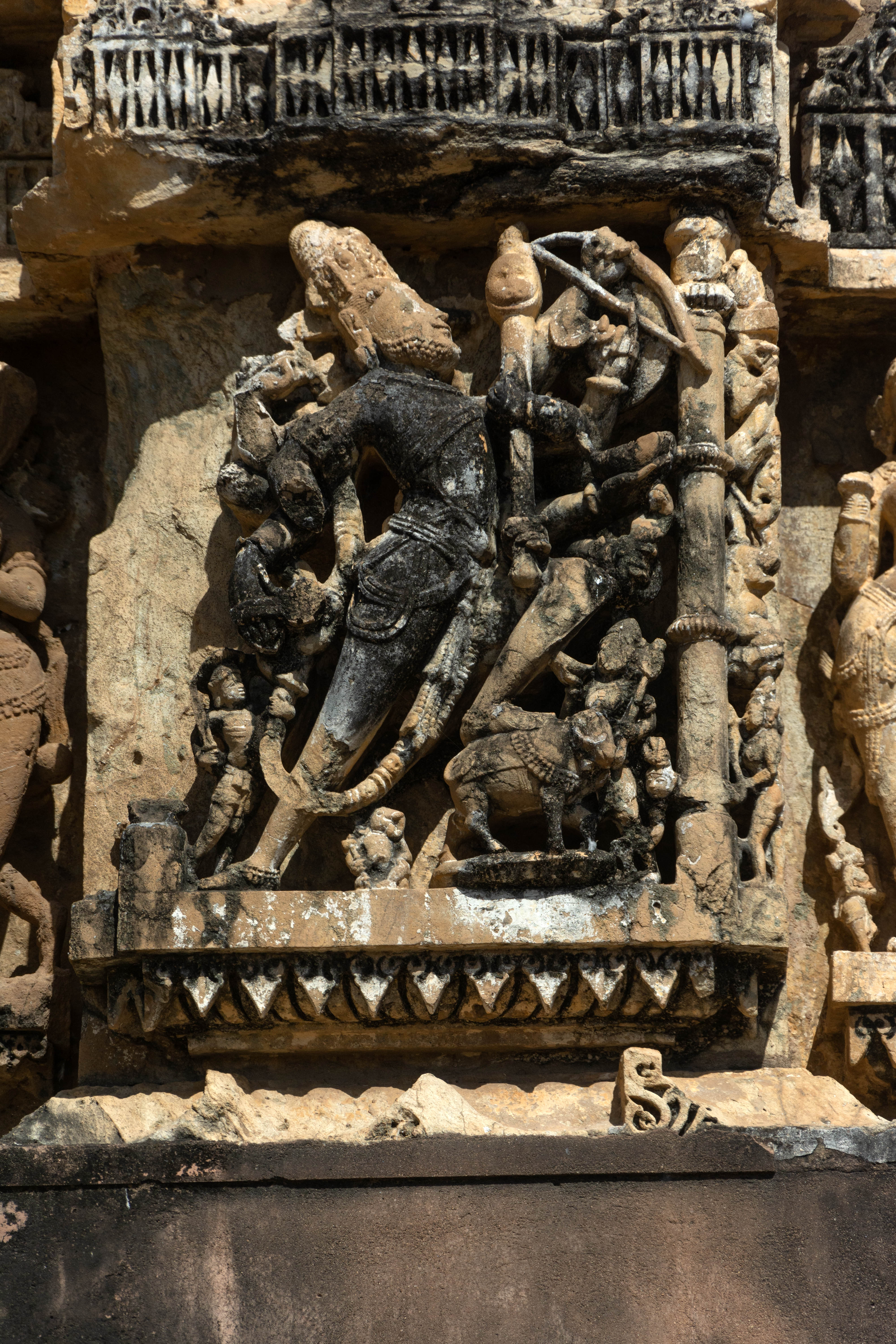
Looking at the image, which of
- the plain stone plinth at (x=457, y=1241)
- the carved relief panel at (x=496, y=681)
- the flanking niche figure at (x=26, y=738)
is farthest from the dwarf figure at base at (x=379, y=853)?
the flanking niche figure at (x=26, y=738)

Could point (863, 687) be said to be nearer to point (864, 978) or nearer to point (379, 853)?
point (864, 978)

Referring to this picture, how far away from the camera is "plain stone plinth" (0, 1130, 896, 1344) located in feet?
15.9

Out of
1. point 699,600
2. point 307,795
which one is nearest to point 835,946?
point 699,600

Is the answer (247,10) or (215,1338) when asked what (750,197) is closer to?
(247,10)

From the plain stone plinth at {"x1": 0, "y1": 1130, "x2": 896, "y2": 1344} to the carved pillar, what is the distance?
84 cm

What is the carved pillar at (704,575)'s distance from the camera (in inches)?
210

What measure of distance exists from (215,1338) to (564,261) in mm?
3485

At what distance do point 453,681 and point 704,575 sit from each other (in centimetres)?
86

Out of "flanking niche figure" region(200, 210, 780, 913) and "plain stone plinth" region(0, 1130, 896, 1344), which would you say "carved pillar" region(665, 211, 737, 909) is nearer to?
"flanking niche figure" region(200, 210, 780, 913)

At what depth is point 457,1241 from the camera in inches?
194

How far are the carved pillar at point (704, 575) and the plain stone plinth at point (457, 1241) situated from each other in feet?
2.76

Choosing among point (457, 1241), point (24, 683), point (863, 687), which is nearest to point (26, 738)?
point (24, 683)

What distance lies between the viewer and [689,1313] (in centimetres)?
487

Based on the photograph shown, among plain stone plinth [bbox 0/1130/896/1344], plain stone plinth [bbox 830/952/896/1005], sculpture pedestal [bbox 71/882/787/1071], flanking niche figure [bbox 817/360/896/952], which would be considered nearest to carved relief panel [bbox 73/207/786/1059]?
sculpture pedestal [bbox 71/882/787/1071]
